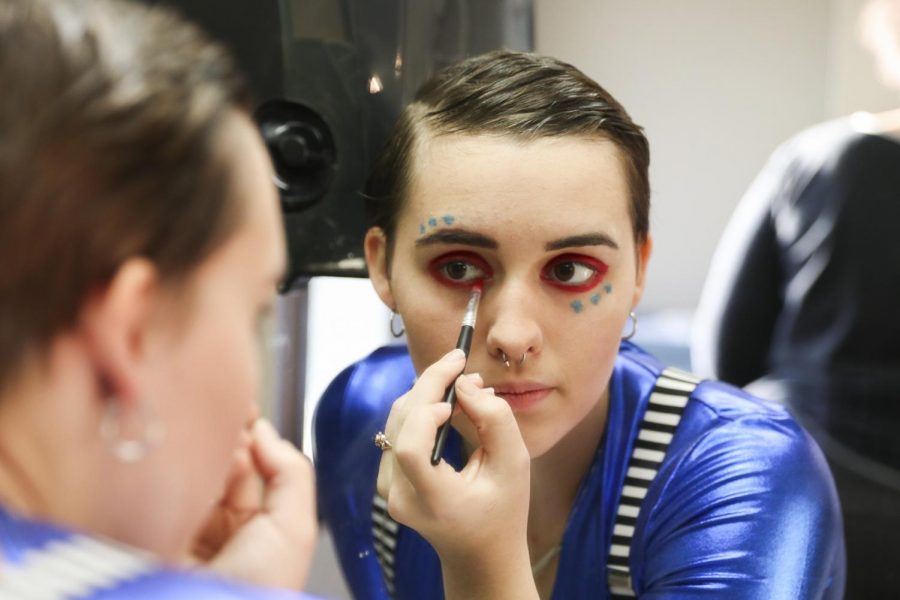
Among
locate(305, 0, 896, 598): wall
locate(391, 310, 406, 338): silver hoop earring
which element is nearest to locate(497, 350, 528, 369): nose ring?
locate(391, 310, 406, 338): silver hoop earring

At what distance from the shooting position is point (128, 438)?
1.35 feet

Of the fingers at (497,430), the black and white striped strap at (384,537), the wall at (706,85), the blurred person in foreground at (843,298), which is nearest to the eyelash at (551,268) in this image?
the fingers at (497,430)

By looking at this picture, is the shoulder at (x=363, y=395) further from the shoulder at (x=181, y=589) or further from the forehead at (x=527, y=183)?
the shoulder at (x=181, y=589)

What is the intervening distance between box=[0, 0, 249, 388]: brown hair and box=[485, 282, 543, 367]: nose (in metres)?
0.32

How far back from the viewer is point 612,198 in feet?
2.47

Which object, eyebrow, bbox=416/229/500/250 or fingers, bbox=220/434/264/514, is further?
eyebrow, bbox=416/229/500/250

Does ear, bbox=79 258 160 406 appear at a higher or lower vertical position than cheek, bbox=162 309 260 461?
higher

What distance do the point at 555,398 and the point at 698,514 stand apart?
0.12 m

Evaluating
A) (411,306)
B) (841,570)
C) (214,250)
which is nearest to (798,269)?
(841,570)

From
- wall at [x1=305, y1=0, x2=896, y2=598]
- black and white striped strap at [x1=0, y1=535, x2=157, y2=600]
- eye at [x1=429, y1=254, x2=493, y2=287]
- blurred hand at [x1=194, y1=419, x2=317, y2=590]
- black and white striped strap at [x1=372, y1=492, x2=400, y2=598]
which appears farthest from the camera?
wall at [x1=305, y1=0, x2=896, y2=598]

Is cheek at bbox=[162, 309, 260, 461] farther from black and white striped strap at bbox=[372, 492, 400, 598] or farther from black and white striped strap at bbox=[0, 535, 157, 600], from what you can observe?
black and white striped strap at bbox=[372, 492, 400, 598]

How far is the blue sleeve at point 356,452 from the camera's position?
89cm

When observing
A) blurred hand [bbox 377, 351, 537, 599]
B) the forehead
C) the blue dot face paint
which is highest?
the forehead

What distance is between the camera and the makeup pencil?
651 mm
